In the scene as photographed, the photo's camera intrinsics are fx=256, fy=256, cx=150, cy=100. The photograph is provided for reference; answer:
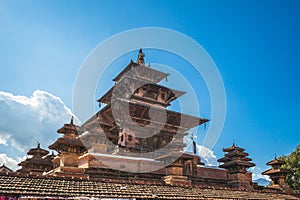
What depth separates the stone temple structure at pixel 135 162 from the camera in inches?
489

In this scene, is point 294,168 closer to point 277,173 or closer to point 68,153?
point 277,173

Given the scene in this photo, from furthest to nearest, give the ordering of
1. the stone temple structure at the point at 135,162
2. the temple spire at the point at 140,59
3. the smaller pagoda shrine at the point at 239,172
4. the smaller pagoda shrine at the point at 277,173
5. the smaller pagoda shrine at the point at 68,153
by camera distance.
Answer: the temple spire at the point at 140,59
the smaller pagoda shrine at the point at 277,173
the smaller pagoda shrine at the point at 239,172
the smaller pagoda shrine at the point at 68,153
the stone temple structure at the point at 135,162

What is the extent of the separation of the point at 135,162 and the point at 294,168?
23.2 meters

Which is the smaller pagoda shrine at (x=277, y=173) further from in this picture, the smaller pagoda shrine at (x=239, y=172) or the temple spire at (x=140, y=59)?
the temple spire at (x=140, y=59)

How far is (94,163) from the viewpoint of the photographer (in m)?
18.8

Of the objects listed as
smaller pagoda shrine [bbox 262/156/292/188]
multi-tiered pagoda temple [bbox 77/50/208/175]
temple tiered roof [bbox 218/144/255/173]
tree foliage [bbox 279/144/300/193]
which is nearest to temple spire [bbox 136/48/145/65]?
multi-tiered pagoda temple [bbox 77/50/208/175]

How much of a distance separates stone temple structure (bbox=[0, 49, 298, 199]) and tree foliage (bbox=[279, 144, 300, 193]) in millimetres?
7618

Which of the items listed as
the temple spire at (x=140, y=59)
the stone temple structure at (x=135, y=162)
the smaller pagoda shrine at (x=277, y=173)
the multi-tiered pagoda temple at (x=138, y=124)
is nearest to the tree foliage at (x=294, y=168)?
the smaller pagoda shrine at (x=277, y=173)

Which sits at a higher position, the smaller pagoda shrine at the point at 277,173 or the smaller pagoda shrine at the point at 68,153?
the smaller pagoda shrine at the point at 68,153

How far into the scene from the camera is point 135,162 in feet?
67.2

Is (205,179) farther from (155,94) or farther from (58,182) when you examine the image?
(58,182)

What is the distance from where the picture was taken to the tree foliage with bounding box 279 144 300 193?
31312mm

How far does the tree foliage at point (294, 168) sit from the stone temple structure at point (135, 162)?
7.62 metres

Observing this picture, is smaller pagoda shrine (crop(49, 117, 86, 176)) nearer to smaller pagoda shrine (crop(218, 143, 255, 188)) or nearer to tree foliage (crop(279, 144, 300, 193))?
smaller pagoda shrine (crop(218, 143, 255, 188))
